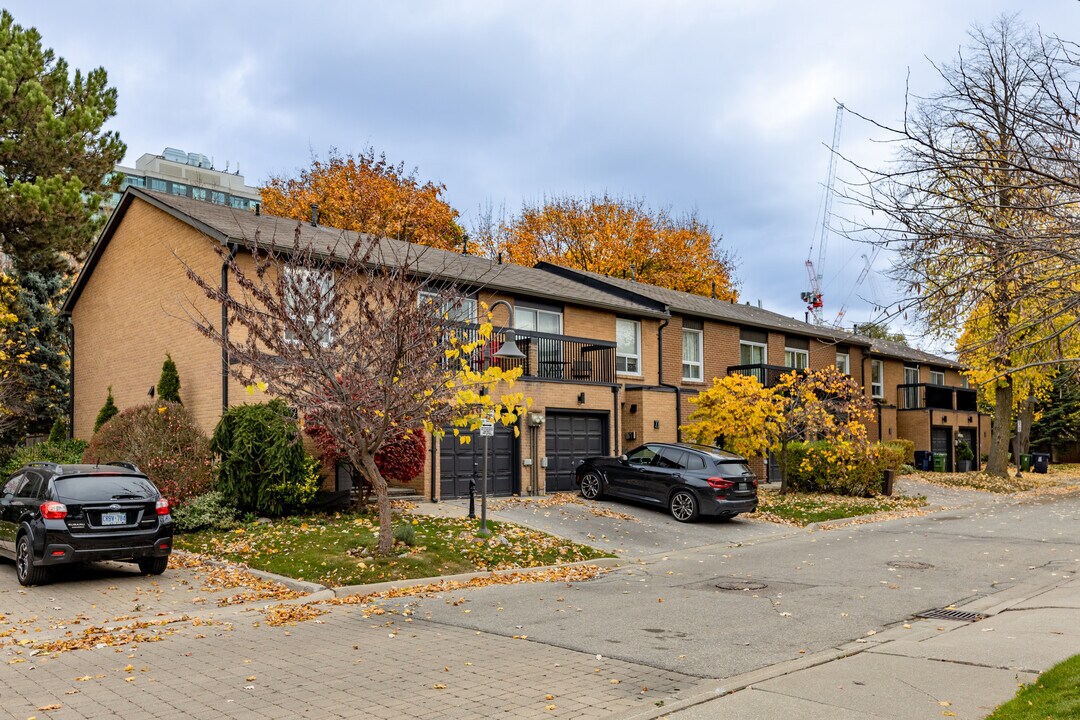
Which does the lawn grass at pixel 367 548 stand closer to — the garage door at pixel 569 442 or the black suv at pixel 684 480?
the black suv at pixel 684 480

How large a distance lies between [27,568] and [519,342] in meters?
13.7

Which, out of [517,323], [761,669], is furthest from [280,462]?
[761,669]

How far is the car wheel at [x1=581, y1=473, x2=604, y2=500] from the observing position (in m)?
21.0

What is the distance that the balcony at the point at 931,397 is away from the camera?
3985 cm

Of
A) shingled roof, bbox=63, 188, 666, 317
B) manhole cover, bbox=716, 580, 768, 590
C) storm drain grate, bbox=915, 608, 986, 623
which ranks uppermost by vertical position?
shingled roof, bbox=63, 188, 666, 317

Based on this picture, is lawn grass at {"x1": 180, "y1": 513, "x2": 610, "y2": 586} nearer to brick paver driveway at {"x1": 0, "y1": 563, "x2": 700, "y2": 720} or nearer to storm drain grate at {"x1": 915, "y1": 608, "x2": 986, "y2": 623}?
brick paver driveway at {"x1": 0, "y1": 563, "x2": 700, "y2": 720}

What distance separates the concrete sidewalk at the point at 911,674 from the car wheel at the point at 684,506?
9.21 metres

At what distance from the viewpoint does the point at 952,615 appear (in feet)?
32.8

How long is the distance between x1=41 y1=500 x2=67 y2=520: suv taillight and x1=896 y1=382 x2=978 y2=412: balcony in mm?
35610

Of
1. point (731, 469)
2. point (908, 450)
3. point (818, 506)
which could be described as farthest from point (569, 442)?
point (908, 450)

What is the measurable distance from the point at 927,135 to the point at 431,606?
8.03 meters

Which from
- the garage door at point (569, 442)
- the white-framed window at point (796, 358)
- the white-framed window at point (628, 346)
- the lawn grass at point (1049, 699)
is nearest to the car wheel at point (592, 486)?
the garage door at point (569, 442)

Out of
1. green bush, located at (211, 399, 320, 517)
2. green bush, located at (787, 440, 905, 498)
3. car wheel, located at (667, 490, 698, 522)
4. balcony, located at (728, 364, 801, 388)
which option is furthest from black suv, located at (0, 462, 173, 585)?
balcony, located at (728, 364, 801, 388)

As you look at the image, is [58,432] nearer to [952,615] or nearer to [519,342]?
[519,342]
